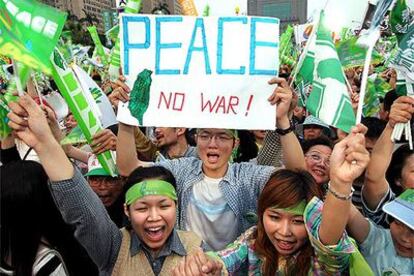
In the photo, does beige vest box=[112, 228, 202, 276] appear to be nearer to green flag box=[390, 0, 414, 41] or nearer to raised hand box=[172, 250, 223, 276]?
raised hand box=[172, 250, 223, 276]

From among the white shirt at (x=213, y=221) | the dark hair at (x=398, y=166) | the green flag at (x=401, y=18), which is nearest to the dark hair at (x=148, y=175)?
the white shirt at (x=213, y=221)

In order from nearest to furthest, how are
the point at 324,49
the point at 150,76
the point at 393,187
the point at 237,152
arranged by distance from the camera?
the point at 324,49, the point at 150,76, the point at 393,187, the point at 237,152

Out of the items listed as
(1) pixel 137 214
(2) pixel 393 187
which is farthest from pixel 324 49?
(1) pixel 137 214

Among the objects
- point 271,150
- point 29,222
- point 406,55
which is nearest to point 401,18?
point 406,55

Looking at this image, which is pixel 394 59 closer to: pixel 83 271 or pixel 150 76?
pixel 150 76

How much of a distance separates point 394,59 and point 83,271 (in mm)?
2183

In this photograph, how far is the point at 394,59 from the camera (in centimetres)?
291

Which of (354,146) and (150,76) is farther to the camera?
(150,76)

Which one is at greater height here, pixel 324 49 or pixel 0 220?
pixel 324 49

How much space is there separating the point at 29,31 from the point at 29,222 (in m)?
0.82

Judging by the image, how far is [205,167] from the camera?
2.60 meters

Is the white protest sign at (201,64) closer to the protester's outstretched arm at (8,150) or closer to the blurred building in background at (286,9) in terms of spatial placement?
the protester's outstretched arm at (8,150)

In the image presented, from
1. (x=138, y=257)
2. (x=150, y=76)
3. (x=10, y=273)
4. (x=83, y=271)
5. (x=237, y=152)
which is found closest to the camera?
(x=10, y=273)

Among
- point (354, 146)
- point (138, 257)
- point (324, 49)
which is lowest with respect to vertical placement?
point (138, 257)
